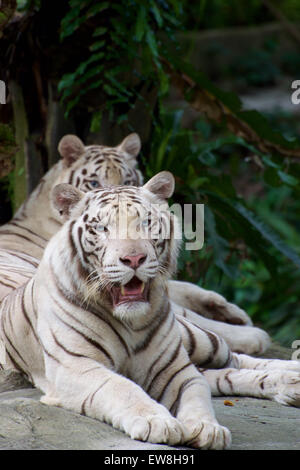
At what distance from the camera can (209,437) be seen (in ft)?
8.59

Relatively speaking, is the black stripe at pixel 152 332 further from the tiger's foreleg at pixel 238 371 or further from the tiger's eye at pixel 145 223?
the tiger's foreleg at pixel 238 371

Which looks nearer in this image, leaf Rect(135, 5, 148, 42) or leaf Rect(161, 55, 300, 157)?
leaf Rect(135, 5, 148, 42)

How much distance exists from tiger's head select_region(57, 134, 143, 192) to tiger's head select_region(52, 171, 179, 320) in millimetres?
1442

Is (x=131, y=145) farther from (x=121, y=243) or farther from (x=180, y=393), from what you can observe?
(x=180, y=393)

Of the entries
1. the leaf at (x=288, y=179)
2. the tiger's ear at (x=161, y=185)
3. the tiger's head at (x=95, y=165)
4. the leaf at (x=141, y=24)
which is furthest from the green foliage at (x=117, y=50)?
the tiger's ear at (x=161, y=185)

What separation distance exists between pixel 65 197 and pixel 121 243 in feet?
1.43

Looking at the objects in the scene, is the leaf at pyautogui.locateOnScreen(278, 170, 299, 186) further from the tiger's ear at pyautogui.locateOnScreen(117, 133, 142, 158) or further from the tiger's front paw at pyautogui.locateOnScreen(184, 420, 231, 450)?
the tiger's front paw at pyautogui.locateOnScreen(184, 420, 231, 450)

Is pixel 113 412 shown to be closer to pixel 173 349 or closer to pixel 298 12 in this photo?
pixel 173 349

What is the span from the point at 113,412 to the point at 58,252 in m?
0.72

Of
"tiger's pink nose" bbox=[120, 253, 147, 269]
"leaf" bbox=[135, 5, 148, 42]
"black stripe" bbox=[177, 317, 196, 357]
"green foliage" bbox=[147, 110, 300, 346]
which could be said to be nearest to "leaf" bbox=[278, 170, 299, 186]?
"green foliage" bbox=[147, 110, 300, 346]

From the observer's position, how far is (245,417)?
A: 3133mm

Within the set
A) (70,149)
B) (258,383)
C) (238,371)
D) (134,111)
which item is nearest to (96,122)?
(134,111)

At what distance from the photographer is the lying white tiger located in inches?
113

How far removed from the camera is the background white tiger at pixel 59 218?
467 centimetres
